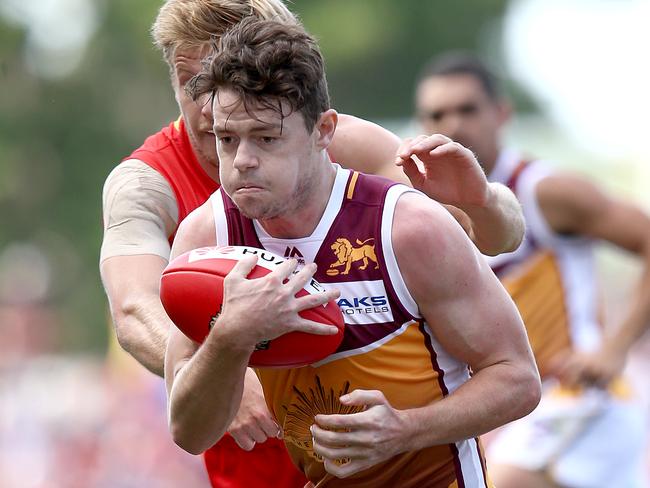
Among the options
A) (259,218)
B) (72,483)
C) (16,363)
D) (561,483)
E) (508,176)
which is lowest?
(16,363)

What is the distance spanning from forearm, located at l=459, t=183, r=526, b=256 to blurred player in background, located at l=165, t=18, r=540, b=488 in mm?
426

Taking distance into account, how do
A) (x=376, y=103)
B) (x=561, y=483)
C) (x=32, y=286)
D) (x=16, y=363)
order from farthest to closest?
(x=376, y=103) < (x=32, y=286) < (x=16, y=363) < (x=561, y=483)

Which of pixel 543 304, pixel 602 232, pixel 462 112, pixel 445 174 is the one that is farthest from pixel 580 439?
pixel 445 174

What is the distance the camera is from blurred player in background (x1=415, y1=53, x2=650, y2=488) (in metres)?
7.53

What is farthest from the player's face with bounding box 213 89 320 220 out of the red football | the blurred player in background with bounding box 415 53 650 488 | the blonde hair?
the blurred player in background with bounding box 415 53 650 488

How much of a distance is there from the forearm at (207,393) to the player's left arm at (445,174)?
0.84 m

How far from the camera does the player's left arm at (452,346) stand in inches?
147

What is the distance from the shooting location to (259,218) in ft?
12.7

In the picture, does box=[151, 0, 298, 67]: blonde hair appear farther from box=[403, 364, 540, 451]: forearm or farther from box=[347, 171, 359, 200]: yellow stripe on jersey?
box=[403, 364, 540, 451]: forearm

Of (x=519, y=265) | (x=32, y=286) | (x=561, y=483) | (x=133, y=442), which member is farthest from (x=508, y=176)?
(x=32, y=286)

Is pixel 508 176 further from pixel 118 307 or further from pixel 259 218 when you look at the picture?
pixel 259 218

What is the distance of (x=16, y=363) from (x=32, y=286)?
6.56 metres

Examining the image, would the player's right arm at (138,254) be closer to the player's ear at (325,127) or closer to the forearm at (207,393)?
the forearm at (207,393)

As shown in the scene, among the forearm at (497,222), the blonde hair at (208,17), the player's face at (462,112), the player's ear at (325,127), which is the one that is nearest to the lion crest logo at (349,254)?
the player's ear at (325,127)
